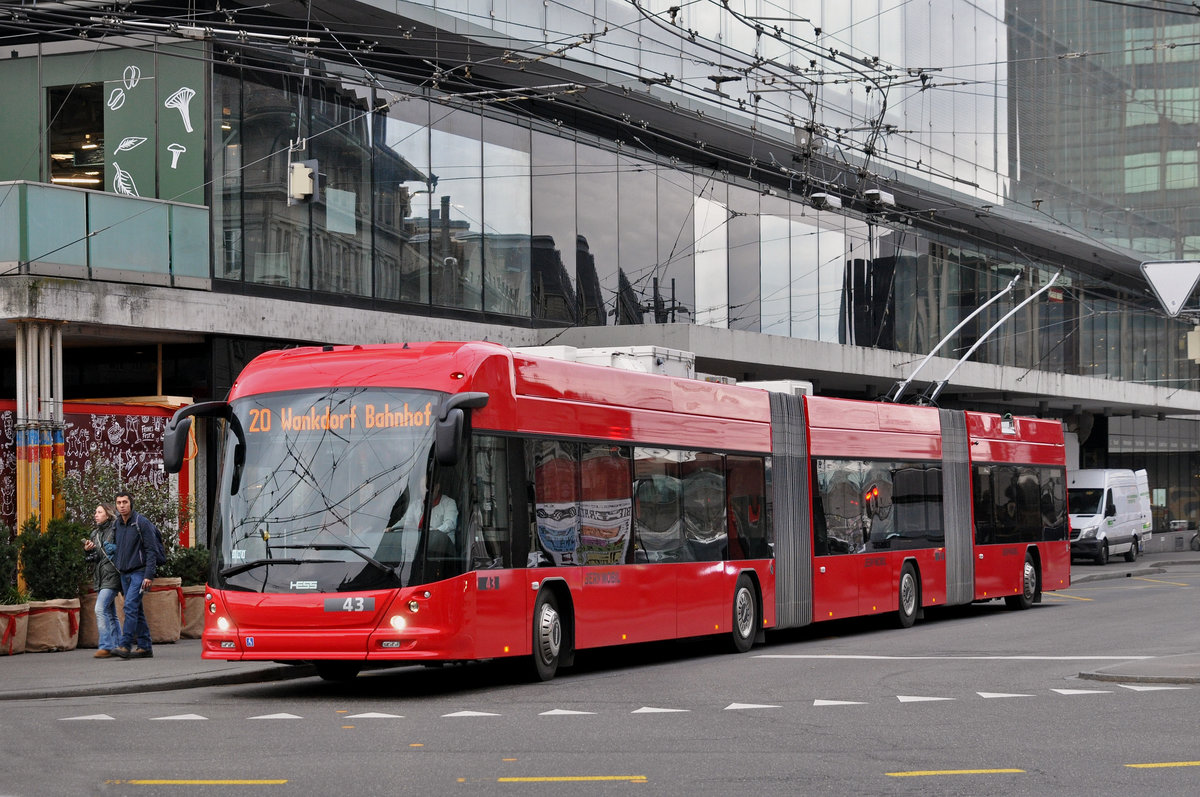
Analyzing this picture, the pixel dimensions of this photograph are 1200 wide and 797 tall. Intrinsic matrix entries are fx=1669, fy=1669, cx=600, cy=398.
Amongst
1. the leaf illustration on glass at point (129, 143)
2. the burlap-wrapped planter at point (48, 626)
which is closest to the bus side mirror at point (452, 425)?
the burlap-wrapped planter at point (48, 626)

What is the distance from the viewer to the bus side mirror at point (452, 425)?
1350 centimetres

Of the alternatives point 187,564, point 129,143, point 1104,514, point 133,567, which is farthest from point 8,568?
point 1104,514

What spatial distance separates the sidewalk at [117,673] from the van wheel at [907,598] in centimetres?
1051

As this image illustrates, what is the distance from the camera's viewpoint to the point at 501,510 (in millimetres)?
14969

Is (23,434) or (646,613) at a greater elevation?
(23,434)

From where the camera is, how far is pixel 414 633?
45.2 feet

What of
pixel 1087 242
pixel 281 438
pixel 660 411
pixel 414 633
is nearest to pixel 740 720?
pixel 414 633

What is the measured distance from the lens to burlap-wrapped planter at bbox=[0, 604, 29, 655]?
17750 mm

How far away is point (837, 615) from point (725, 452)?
12.2ft

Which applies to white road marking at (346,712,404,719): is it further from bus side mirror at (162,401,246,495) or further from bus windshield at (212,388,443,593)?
bus side mirror at (162,401,246,495)

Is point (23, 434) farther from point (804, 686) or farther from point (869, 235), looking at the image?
point (869, 235)

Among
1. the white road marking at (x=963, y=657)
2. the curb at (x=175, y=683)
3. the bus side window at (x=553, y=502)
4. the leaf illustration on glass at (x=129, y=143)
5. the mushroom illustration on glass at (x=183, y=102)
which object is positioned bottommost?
the white road marking at (x=963, y=657)

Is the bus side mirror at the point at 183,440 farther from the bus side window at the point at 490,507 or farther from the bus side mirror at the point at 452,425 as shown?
the bus side window at the point at 490,507

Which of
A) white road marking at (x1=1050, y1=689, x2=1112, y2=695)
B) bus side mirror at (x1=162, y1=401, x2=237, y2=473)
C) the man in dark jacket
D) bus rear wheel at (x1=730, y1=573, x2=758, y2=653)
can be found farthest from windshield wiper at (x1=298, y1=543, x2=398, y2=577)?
bus rear wheel at (x1=730, y1=573, x2=758, y2=653)
